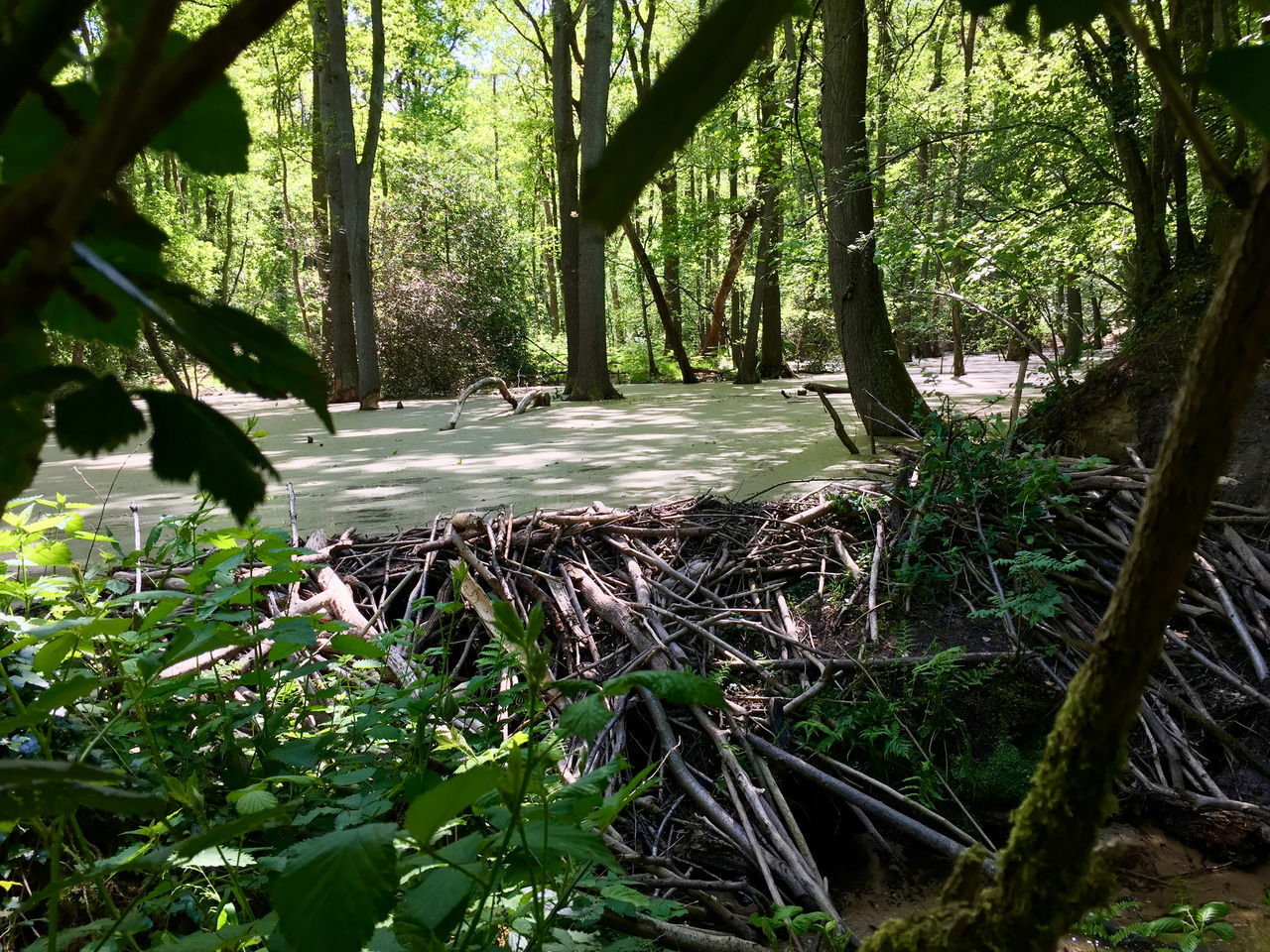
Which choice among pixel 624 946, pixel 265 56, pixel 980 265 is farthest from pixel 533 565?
pixel 265 56

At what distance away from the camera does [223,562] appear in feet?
5.80

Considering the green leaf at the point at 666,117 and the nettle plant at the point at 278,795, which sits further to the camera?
the nettle plant at the point at 278,795

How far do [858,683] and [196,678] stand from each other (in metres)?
1.81

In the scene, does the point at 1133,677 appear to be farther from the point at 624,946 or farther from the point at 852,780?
the point at 852,780

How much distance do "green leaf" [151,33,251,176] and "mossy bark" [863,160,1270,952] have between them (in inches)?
17.7

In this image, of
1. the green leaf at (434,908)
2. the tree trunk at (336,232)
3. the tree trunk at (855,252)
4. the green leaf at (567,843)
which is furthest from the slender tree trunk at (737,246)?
the green leaf at (434,908)

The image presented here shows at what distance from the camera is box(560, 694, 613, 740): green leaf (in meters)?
0.78

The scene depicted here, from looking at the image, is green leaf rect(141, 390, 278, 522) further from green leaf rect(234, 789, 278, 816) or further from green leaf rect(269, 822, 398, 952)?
green leaf rect(234, 789, 278, 816)

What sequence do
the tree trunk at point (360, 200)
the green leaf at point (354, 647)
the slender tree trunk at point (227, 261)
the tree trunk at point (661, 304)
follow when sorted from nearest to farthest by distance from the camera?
1. the green leaf at point (354, 647)
2. the slender tree trunk at point (227, 261)
3. the tree trunk at point (360, 200)
4. the tree trunk at point (661, 304)

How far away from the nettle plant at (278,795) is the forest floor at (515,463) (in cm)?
67

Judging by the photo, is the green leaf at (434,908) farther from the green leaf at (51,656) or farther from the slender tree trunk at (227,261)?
the green leaf at (51,656)

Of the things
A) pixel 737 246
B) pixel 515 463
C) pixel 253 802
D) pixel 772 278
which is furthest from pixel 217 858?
pixel 737 246

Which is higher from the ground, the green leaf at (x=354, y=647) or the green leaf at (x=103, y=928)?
the green leaf at (x=354, y=647)

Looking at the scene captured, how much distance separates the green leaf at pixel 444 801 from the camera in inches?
27.2
